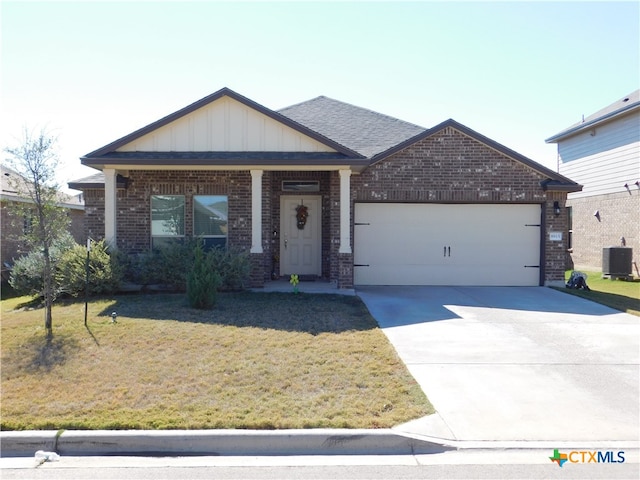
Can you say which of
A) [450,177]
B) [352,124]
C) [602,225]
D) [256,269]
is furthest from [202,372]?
[602,225]

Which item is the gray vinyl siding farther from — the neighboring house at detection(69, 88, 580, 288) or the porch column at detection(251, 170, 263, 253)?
the porch column at detection(251, 170, 263, 253)

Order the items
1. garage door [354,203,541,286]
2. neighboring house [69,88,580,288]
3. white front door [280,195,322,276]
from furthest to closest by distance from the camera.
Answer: white front door [280,195,322,276], garage door [354,203,541,286], neighboring house [69,88,580,288]

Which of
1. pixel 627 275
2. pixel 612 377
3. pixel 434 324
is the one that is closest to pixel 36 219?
pixel 434 324

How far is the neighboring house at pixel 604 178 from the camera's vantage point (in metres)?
17.2

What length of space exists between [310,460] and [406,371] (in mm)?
2175

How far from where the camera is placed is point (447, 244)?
42.3 ft

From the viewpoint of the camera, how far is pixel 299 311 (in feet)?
29.7

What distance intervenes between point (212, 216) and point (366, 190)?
3858 mm

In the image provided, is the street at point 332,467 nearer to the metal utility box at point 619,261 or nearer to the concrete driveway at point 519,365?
the concrete driveway at point 519,365

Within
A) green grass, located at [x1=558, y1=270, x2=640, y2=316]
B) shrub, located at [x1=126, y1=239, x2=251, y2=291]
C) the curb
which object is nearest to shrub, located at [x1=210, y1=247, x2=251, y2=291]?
shrub, located at [x1=126, y1=239, x2=251, y2=291]

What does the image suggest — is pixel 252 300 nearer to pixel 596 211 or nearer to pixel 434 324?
pixel 434 324

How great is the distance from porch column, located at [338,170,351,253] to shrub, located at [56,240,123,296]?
4.85m

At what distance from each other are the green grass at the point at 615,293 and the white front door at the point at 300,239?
6.30 m

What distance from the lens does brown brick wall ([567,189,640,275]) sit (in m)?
17.0
